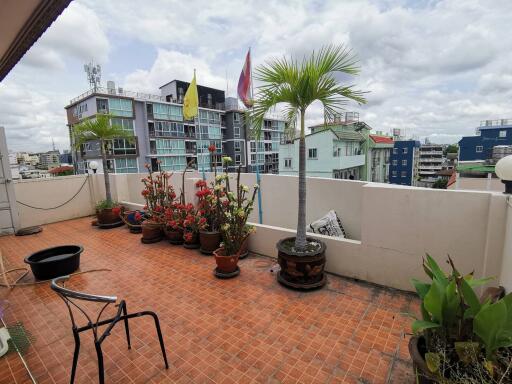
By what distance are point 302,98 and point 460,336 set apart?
250 cm

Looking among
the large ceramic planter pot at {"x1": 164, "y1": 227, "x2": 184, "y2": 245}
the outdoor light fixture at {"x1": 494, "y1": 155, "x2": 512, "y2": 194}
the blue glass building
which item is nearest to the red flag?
the large ceramic planter pot at {"x1": 164, "y1": 227, "x2": 184, "y2": 245}

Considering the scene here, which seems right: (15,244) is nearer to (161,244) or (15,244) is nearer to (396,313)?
(161,244)

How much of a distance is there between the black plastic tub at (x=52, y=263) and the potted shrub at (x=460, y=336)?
14.7ft

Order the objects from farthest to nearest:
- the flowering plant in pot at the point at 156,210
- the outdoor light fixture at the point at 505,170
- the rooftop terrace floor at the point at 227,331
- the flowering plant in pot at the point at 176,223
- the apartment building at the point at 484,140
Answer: the apartment building at the point at 484,140 < the flowering plant in pot at the point at 156,210 < the flowering plant in pot at the point at 176,223 < the outdoor light fixture at the point at 505,170 < the rooftop terrace floor at the point at 227,331

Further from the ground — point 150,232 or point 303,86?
point 303,86

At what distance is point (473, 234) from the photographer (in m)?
2.72

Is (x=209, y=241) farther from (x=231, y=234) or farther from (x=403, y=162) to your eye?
(x=403, y=162)

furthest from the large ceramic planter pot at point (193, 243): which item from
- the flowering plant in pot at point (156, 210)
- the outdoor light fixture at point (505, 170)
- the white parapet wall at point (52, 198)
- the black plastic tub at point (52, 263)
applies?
the white parapet wall at point (52, 198)

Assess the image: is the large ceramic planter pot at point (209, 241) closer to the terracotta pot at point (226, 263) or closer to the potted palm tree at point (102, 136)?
the terracotta pot at point (226, 263)

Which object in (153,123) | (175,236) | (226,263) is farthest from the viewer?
(153,123)

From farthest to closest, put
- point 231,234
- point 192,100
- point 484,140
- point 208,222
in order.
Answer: point 484,140, point 192,100, point 208,222, point 231,234

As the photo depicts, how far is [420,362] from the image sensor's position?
1.53m

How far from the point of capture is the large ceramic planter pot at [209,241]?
443 centimetres

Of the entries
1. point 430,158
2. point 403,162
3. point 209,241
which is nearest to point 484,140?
point 403,162
